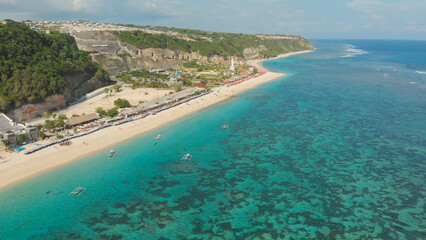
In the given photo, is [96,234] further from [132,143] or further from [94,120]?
[94,120]

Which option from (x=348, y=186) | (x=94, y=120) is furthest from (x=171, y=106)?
(x=348, y=186)

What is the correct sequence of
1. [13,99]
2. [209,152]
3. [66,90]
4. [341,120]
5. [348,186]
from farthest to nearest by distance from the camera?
1. [66,90]
2. [341,120]
3. [13,99]
4. [209,152]
5. [348,186]

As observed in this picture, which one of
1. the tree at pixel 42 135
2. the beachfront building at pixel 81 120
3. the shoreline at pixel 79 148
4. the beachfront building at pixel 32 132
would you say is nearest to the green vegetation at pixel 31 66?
the beachfront building at pixel 32 132

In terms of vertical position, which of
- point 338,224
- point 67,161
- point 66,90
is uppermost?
point 66,90

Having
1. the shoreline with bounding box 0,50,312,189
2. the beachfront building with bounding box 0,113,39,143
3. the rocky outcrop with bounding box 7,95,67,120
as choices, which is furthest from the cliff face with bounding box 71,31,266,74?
the beachfront building with bounding box 0,113,39,143

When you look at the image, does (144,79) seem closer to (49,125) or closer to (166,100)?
(166,100)
